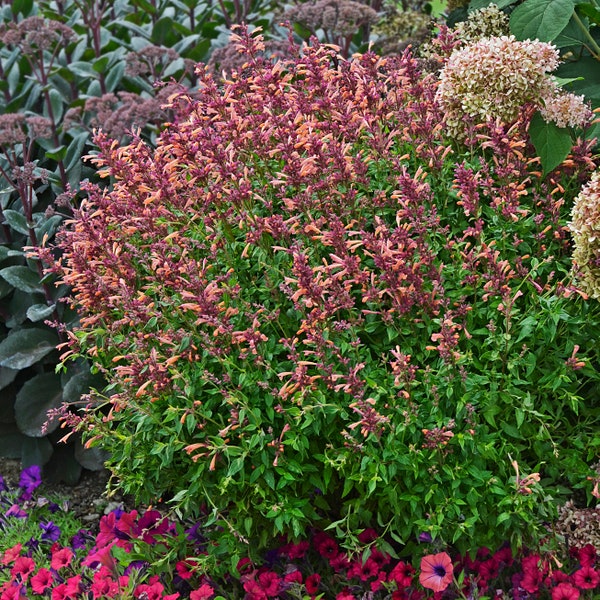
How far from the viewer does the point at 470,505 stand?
2.37m

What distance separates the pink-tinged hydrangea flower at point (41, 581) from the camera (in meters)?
2.77

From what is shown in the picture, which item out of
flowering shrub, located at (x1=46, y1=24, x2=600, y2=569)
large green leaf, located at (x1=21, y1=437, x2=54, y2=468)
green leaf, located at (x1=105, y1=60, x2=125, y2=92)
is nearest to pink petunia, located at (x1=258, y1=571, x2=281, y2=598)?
flowering shrub, located at (x1=46, y1=24, x2=600, y2=569)

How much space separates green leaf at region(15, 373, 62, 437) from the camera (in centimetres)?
379

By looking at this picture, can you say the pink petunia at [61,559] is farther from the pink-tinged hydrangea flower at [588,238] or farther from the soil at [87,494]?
the pink-tinged hydrangea flower at [588,238]

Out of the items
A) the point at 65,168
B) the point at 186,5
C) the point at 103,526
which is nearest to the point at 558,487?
the point at 103,526

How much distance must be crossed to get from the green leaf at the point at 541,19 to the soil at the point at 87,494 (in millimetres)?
2416

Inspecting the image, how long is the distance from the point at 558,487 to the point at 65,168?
272 cm

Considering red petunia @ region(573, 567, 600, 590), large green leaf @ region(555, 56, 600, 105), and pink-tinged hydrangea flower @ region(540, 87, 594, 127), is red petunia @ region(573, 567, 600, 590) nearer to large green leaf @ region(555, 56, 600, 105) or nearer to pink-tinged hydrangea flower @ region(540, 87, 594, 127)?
pink-tinged hydrangea flower @ region(540, 87, 594, 127)

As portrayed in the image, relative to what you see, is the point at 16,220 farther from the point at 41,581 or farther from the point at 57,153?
the point at 41,581

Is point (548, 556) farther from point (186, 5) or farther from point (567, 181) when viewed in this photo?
point (186, 5)

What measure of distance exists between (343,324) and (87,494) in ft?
6.75

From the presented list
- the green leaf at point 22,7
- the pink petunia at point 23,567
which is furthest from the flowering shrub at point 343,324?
the green leaf at point 22,7

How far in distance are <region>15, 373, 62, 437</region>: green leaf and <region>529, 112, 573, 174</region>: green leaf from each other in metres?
2.31

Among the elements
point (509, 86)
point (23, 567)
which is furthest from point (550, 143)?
point (23, 567)
